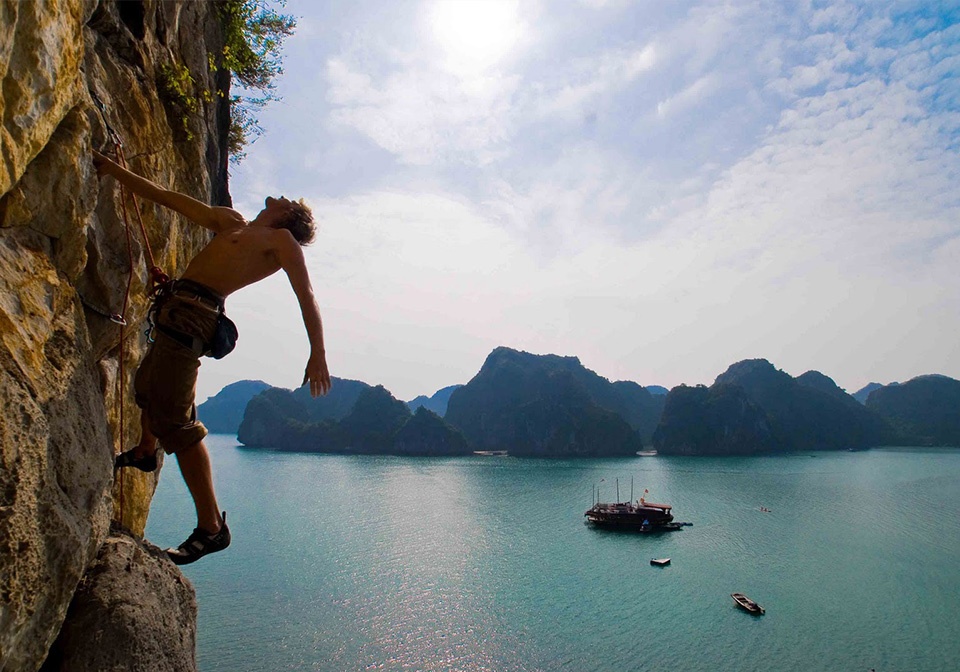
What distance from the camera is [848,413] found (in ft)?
573

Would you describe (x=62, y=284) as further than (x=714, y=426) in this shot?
No

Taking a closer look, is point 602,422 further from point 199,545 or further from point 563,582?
point 199,545

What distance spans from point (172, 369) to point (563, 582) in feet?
123

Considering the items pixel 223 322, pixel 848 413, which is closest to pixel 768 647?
pixel 223 322

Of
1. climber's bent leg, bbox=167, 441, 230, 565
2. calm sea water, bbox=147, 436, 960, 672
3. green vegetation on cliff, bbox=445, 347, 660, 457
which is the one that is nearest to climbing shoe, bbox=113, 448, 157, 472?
climber's bent leg, bbox=167, 441, 230, 565

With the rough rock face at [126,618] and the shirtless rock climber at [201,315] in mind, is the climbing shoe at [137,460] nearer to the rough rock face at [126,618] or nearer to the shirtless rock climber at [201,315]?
the shirtless rock climber at [201,315]

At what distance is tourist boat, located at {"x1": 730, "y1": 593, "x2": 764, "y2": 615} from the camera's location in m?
30.9

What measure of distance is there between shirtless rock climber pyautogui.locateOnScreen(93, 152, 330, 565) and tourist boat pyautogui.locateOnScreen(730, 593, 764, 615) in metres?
35.4

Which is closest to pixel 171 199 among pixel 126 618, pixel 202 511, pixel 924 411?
pixel 202 511

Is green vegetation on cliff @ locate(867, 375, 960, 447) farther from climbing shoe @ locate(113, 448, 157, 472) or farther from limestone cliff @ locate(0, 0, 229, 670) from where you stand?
limestone cliff @ locate(0, 0, 229, 670)

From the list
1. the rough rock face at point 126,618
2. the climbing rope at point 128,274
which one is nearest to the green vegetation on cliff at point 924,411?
the rough rock face at point 126,618

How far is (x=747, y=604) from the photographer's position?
103 feet

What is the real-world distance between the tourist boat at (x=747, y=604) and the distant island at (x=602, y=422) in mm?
107679

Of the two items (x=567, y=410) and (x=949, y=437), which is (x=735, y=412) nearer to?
(x=567, y=410)
